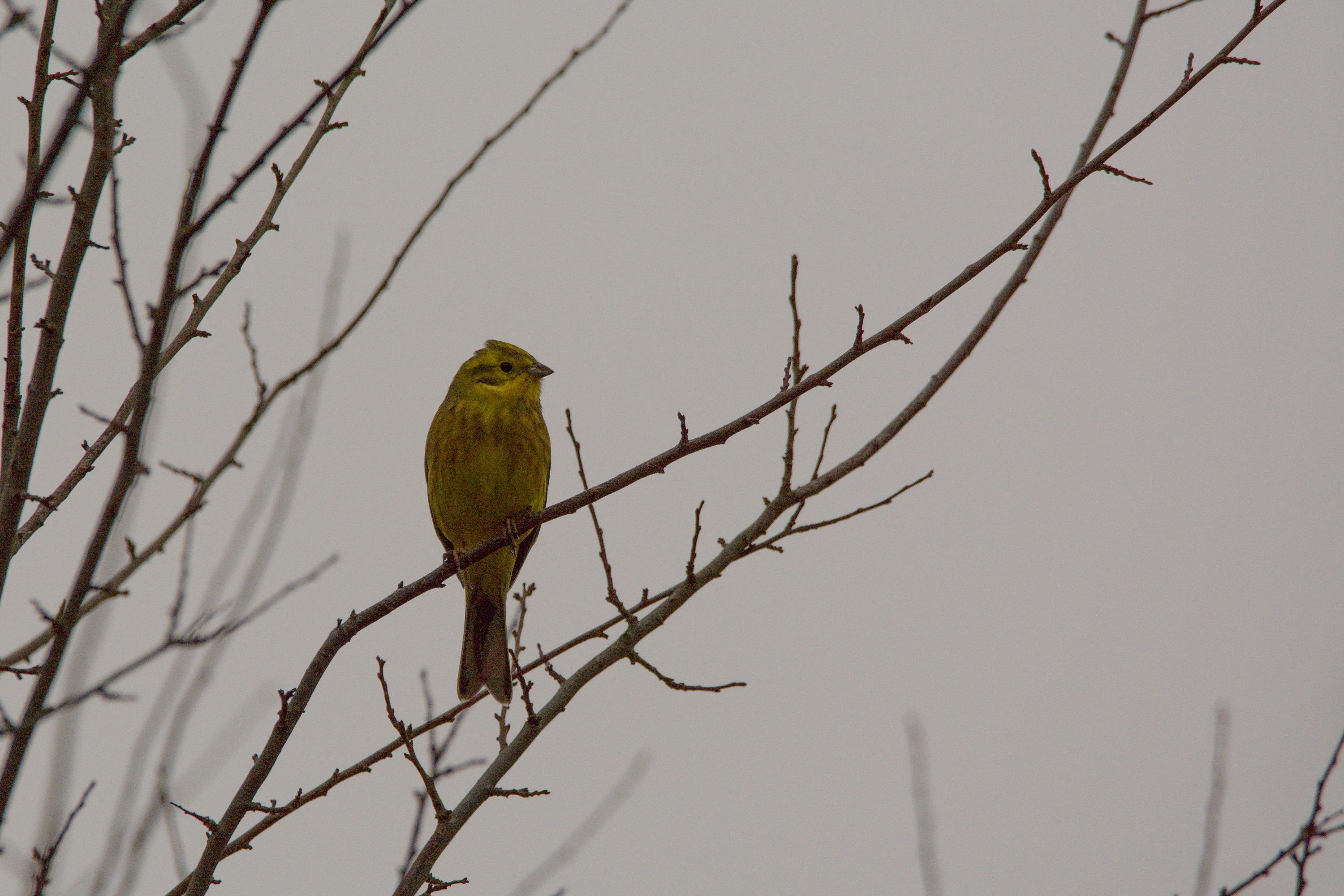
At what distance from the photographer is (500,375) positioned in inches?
258

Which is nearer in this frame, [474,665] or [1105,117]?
[1105,117]

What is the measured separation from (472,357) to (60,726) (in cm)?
335

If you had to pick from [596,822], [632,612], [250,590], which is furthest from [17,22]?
[596,822]

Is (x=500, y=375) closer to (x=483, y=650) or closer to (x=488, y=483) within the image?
(x=488, y=483)

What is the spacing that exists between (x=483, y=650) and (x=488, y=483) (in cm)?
84

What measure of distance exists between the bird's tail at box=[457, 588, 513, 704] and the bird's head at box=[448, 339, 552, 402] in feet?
3.32

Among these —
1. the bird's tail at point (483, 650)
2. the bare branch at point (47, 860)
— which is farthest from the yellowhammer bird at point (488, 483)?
the bare branch at point (47, 860)

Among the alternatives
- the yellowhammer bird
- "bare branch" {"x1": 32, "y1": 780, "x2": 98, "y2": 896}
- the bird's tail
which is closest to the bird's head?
the yellowhammer bird

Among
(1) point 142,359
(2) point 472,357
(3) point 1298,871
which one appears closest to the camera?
(1) point 142,359

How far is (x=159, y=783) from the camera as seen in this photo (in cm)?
415

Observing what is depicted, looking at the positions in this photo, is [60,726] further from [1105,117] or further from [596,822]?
[1105,117]

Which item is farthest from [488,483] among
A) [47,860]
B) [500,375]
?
[47,860]

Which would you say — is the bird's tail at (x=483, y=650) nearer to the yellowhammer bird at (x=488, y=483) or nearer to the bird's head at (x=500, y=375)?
the yellowhammer bird at (x=488, y=483)

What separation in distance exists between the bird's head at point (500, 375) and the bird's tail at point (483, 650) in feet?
3.32
